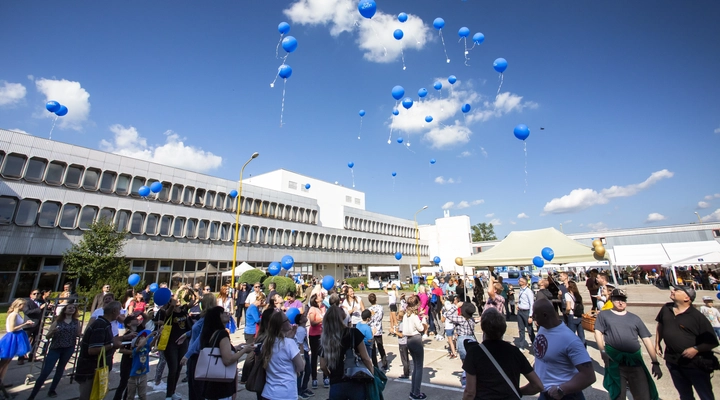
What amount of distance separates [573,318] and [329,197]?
46.1m

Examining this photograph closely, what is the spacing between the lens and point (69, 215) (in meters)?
26.2

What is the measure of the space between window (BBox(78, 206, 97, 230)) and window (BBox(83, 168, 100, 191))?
1.69 metres

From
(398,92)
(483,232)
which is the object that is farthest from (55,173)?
(483,232)

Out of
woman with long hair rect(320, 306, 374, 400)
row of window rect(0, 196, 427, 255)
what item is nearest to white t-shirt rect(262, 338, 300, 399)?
woman with long hair rect(320, 306, 374, 400)

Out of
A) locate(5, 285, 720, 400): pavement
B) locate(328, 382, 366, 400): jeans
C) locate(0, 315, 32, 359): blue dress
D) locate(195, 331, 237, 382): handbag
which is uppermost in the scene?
locate(195, 331, 237, 382): handbag

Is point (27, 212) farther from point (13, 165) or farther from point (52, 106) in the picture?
point (52, 106)

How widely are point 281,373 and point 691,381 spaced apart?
5407 millimetres

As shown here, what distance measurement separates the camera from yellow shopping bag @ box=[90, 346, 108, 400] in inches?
181

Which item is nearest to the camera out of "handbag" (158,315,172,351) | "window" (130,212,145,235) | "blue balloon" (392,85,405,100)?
"handbag" (158,315,172,351)

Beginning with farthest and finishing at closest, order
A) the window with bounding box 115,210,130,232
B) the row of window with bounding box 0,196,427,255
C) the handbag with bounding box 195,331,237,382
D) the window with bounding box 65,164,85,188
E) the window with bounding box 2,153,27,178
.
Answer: the window with bounding box 115,210,130,232 → the window with bounding box 65,164,85,188 → the row of window with bounding box 0,196,427,255 → the window with bounding box 2,153,27,178 → the handbag with bounding box 195,331,237,382

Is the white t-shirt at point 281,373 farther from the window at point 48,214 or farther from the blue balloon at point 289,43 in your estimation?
the window at point 48,214

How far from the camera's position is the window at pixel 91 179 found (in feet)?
89.5

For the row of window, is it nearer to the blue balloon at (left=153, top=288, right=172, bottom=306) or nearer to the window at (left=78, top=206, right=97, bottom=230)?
the window at (left=78, top=206, right=97, bottom=230)

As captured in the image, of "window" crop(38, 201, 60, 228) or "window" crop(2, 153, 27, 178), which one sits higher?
"window" crop(2, 153, 27, 178)
